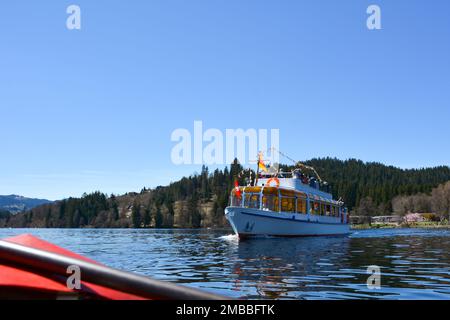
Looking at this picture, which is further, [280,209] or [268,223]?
[280,209]

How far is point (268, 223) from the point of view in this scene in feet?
146

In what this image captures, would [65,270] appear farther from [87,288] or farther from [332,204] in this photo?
[332,204]

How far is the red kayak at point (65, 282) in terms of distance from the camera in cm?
297

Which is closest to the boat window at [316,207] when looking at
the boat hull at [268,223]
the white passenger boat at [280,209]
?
the white passenger boat at [280,209]

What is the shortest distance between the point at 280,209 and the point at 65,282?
146 ft

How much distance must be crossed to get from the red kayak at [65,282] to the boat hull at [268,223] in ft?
130

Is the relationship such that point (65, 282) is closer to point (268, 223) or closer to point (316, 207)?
point (268, 223)

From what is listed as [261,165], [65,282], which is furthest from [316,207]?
[65,282]

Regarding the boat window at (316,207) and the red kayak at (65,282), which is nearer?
the red kayak at (65,282)

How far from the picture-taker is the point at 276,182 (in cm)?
5138

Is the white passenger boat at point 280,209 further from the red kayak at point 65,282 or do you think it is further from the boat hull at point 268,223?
the red kayak at point 65,282

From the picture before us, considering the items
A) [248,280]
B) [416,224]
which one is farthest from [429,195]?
[248,280]

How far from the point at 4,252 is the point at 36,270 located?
312mm
